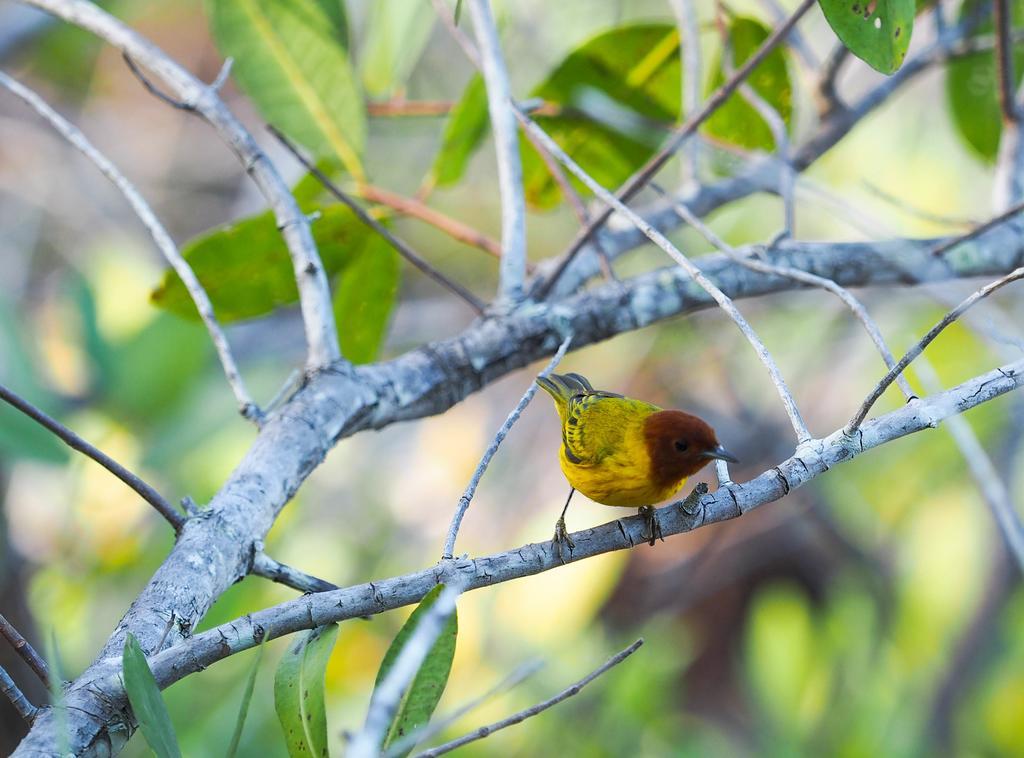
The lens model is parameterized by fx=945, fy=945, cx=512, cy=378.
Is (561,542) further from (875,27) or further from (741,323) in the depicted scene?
(875,27)

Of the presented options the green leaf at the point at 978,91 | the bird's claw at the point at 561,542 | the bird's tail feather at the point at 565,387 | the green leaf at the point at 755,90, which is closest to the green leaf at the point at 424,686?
the bird's claw at the point at 561,542

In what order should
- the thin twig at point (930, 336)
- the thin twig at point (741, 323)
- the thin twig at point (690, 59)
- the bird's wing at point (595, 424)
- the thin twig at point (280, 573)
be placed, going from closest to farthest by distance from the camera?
the thin twig at point (930, 336) → the thin twig at point (741, 323) → the thin twig at point (280, 573) → the bird's wing at point (595, 424) → the thin twig at point (690, 59)

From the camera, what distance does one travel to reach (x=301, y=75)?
2.13 metres

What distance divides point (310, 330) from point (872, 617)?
2.79m

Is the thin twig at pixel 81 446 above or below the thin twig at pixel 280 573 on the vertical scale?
above

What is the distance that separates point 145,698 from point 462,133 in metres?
1.64

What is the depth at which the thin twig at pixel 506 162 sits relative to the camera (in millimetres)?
1864

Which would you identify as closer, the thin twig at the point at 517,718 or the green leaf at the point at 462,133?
the thin twig at the point at 517,718

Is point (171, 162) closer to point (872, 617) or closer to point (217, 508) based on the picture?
point (872, 617)

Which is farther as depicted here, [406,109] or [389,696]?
[406,109]

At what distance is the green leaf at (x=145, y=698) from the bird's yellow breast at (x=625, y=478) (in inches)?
38.2

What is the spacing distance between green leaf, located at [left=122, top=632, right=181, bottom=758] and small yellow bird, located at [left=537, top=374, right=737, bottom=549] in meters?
0.86

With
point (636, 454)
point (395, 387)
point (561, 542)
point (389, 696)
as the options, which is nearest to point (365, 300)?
point (395, 387)

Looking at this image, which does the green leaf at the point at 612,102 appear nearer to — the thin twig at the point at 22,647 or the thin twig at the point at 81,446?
the thin twig at the point at 81,446
